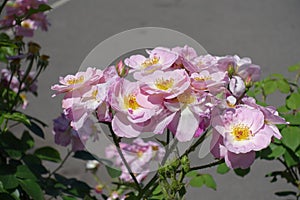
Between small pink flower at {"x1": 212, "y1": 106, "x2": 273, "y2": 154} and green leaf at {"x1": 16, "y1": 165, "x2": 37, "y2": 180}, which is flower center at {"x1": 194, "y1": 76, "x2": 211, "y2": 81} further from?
green leaf at {"x1": 16, "y1": 165, "x2": 37, "y2": 180}

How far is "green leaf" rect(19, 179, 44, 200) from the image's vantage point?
50.7 inches

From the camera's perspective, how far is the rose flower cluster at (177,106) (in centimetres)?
85

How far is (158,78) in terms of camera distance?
33.9 inches

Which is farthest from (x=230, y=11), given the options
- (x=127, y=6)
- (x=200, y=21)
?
(x=127, y=6)

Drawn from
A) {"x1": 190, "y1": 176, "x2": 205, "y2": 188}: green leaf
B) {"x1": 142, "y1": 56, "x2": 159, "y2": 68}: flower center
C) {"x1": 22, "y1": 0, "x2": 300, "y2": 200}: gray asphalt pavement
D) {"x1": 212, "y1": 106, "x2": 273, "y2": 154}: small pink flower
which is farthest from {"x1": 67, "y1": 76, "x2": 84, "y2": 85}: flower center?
{"x1": 22, "y1": 0, "x2": 300, "y2": 200}: gray asphalt pavement

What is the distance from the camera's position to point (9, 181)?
1287 millimetres

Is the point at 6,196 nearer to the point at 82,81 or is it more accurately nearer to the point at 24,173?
the point at 24,173

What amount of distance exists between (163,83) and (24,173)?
0.60 metres

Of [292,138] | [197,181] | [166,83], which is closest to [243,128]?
[166,83]

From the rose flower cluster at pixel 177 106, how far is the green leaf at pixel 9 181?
43 cm

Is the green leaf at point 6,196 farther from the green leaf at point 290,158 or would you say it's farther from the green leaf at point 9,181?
the green leaf at point 290,158

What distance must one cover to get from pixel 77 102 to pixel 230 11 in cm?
536

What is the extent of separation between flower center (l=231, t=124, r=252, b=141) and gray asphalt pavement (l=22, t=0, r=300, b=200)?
2653 millimetres

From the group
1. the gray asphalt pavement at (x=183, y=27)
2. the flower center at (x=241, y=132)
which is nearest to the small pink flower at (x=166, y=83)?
the flower center at (x=241, y=132)
